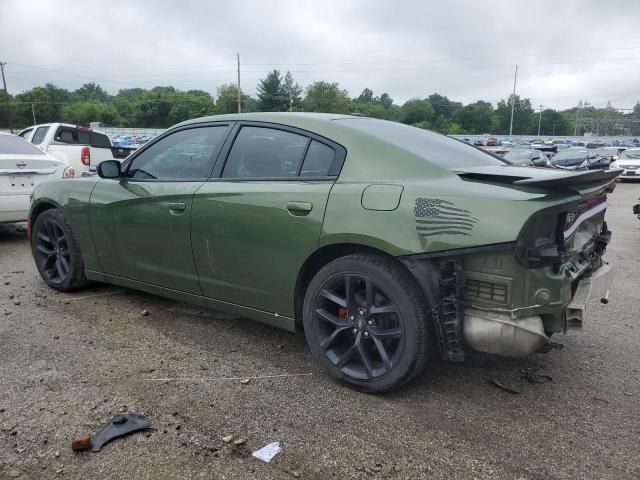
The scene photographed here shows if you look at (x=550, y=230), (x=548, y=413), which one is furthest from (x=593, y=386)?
(x=550, y=230)

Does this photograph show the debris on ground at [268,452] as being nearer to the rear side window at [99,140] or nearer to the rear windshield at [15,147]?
the rear windshield at [15,147]

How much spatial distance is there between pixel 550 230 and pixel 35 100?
121 m

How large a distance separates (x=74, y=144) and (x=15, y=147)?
4.55m

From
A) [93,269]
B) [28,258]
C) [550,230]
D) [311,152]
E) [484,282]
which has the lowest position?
[28,258]

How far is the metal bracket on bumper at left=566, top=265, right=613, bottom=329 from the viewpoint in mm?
2717

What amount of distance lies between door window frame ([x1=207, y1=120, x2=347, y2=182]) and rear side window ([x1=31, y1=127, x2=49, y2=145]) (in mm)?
9840

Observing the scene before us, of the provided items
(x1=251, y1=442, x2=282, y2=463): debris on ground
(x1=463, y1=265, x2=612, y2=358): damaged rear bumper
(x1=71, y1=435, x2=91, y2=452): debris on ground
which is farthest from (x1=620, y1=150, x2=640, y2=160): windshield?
(x1=71, y1=435, x2=91, y2=452): debris on ground

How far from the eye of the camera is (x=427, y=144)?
3.33 m

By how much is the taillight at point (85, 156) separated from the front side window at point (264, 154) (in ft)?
29.5

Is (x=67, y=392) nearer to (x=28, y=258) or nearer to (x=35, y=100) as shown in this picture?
(x=28, y=258)

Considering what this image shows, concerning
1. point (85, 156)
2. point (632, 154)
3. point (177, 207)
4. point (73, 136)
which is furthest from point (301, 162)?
point (632, 154)

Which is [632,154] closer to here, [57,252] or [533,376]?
[533,376]

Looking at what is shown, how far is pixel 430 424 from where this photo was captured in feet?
8.77

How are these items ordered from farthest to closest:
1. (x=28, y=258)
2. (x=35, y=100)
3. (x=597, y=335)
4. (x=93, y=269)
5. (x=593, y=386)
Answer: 1. (x=35, y=100)
2. (x=28, y=258)
3. (x=93, y=269)
4. (x=597, y=335)
5. (x=593, y=386)
